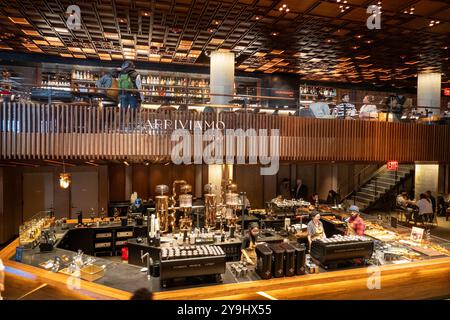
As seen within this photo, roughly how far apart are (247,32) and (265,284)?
6.76 meters

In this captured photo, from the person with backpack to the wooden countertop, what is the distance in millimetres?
3665

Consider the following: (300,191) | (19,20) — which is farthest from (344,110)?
(19,20)

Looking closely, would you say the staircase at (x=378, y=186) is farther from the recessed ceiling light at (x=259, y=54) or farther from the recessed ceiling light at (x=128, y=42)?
the recessed ceiling light at (x=128, y=42)

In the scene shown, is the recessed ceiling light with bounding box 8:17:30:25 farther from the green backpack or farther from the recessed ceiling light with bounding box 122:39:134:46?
the green backpack

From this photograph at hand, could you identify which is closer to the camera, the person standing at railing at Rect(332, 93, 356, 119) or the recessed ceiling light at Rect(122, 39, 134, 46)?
the person standing at railing at Rect(332, 93, 356, 119)

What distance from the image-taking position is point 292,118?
26.4 feet

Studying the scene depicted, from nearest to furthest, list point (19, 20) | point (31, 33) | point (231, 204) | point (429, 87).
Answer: point (231, 204) < point (19, 20) < point (31, 33) < point (429, 87)

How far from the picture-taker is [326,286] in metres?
4.69

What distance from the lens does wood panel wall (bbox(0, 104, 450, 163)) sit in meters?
6.53

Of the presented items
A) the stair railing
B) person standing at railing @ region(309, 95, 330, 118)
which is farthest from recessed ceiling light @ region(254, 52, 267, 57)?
the stair railing

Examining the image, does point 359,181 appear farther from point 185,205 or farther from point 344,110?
point 185,205

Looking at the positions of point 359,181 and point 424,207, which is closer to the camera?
point 424,207

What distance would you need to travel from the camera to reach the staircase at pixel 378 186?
14204 mm

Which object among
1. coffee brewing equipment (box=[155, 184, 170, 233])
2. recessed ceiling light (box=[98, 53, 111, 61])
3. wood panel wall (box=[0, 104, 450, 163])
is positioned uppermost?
recessed ceiling light (box=[98, 53, 111, 61])
